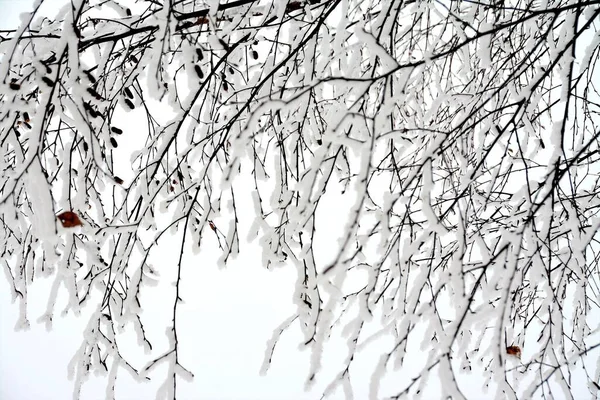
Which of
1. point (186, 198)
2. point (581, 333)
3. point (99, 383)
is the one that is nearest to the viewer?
point (186, 198)

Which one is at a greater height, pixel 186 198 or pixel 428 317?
pixel 186 198

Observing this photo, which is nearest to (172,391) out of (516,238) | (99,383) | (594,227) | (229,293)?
(516,238)

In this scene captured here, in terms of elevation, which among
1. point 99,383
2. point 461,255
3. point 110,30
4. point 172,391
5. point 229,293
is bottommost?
point 172,391

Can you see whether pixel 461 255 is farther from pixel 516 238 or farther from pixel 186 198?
pixel 186 198

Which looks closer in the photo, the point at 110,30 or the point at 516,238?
the point at 516,238

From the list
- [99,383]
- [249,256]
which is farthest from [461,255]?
[99,383]

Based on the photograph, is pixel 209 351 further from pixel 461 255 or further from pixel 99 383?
pixel 461 255

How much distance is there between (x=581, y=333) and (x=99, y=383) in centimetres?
1154

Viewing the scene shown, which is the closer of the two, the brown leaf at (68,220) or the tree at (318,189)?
the tree at (318,189)

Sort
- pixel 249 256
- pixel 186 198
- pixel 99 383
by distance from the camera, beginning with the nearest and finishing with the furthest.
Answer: pixel 186 198 → pixel 249 256 → pixel 99 383

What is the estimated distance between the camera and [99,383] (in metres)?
10.3

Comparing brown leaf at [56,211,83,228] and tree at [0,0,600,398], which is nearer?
tree at [0,0,600,398]

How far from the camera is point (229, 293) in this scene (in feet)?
29.6

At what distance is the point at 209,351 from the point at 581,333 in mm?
8273
